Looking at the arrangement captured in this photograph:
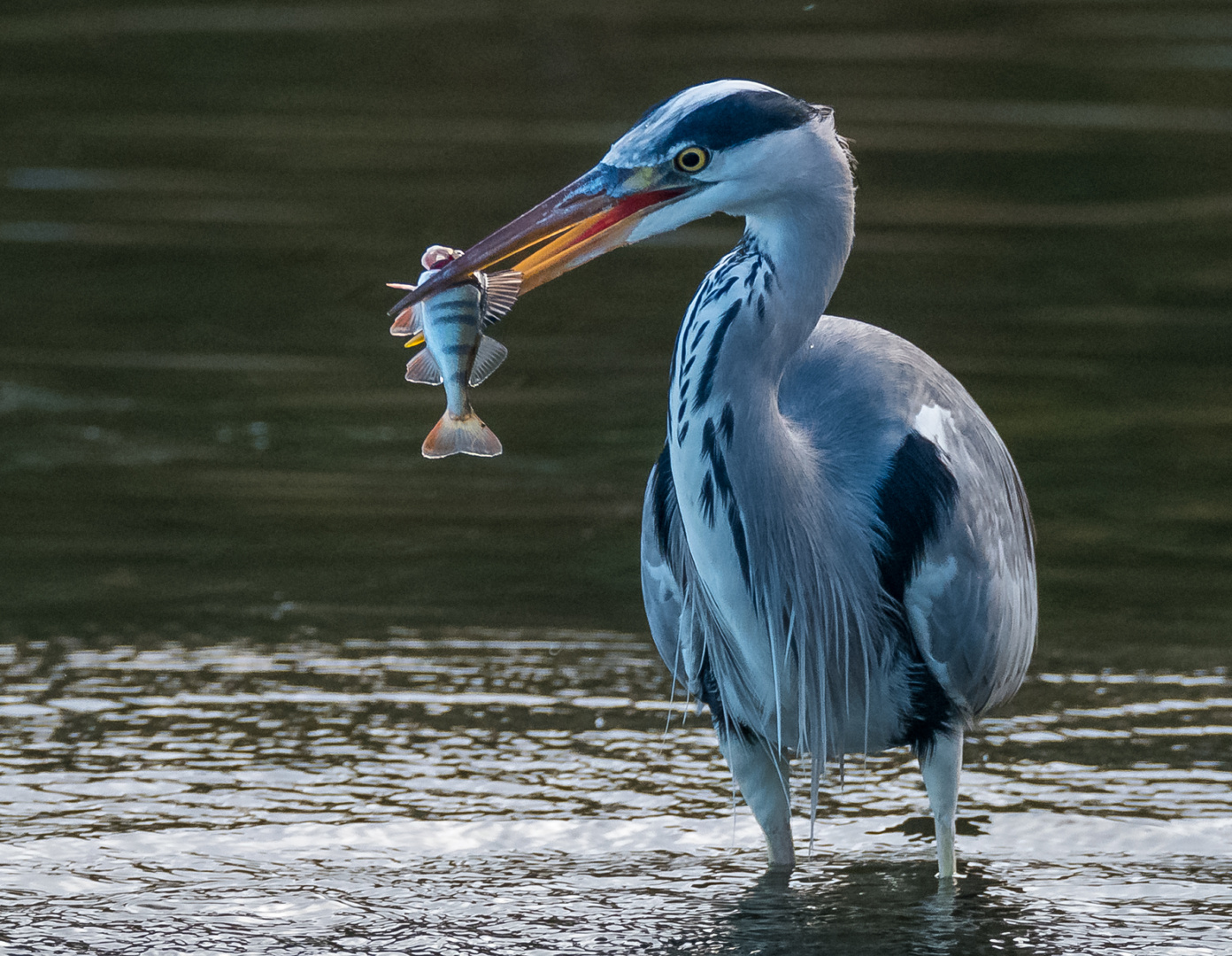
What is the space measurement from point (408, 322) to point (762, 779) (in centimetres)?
142

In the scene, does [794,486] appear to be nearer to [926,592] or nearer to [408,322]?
[926,592]

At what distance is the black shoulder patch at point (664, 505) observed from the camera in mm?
5430

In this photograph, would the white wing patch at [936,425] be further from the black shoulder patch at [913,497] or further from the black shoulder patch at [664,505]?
the black shoulder patch at [664,505]

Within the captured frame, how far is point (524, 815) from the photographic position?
5875 millimetres

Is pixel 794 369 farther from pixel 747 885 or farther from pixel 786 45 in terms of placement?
pixel 786 45

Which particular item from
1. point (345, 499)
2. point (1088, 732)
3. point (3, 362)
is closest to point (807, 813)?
point (1088, 732)

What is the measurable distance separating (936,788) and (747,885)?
0.53 metres

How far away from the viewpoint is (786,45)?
1912 cm

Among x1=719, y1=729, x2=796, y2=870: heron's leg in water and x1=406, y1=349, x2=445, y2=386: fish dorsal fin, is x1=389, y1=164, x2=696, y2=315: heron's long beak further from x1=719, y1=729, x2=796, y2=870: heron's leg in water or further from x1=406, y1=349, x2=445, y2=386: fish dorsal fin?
x1=719, y1=729, x2=796, y2=870: heron's leg in water

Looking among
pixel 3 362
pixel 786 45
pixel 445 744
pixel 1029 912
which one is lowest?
pixel 1029 912

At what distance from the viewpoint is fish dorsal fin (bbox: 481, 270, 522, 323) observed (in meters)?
4.89

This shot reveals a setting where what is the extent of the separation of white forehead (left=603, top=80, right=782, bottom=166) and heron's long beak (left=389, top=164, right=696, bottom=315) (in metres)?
0.03

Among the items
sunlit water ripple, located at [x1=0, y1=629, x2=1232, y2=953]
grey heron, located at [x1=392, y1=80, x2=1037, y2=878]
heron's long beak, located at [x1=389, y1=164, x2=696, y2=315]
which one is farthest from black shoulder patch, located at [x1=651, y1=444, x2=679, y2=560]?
sunlit water ripple, located at [x1=0, y1=629, x2=1232, y2=953]

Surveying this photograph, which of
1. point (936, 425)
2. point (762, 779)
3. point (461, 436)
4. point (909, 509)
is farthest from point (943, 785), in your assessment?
point (461, 436)
